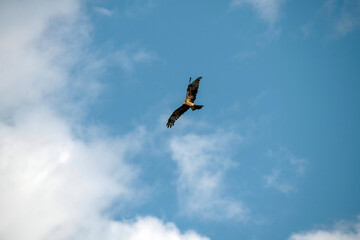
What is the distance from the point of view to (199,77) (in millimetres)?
66438

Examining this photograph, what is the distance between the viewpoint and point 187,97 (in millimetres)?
67625

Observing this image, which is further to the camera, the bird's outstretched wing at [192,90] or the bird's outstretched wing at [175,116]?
the bird's outstretched wing at [175,116]

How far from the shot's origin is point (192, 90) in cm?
6706

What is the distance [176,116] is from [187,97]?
4.39 m

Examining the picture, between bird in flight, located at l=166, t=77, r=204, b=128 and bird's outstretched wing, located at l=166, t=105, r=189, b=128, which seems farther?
bird's outstretched wing, located at l=166, t=105, r=189, b=128

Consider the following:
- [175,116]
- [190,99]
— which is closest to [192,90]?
[190,99]

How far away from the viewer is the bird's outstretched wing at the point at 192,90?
6662 cm

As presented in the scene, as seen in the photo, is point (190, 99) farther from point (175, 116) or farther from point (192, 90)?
point (175, 116)

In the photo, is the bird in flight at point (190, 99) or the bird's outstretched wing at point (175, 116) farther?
the bird's outstretched wing at point (175, 116)

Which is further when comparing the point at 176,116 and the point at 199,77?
the point at 176,116

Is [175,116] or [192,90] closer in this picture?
[192,90]

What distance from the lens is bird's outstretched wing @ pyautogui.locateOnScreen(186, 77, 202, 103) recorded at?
66.6 m

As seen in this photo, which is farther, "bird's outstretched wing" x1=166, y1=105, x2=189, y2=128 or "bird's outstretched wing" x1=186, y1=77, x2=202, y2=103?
"bird's outstretched wing" x1=166, y1=105, x2=189, y2=128
